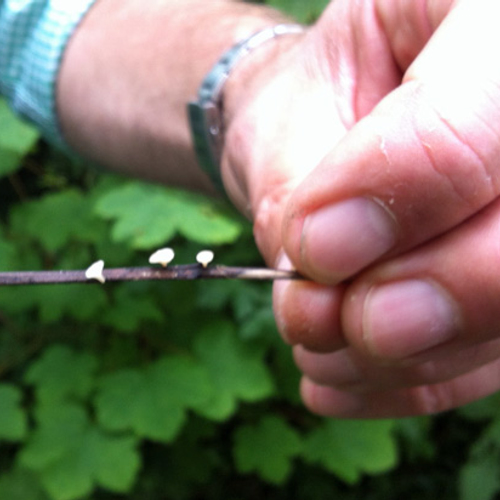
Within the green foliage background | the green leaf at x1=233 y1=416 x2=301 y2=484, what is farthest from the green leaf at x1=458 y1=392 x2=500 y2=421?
the green leaf at x1=233 y1=416 x2=301 y2=484

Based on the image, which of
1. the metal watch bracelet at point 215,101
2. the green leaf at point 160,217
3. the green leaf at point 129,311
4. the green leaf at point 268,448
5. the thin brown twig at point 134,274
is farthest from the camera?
the green leaf at point 268,448

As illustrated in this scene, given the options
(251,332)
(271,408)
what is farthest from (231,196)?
(271,408)

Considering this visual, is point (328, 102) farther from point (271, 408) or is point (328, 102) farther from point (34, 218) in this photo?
point (271, 408)

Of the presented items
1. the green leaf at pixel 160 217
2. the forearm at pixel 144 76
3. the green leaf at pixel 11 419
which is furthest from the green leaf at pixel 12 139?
the green leaf at pixel 11 419

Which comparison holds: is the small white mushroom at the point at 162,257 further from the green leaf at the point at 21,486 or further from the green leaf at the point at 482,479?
the green leaf at the point at 482,479

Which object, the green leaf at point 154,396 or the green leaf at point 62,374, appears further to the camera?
the green leaf at point 62,374

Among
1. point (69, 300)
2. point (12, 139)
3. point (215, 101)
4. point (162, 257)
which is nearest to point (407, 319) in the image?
point (162, 257)

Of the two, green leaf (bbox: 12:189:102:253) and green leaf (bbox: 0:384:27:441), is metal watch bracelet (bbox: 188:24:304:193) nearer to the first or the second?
green leaf (bbox: 12:189:102:253)
